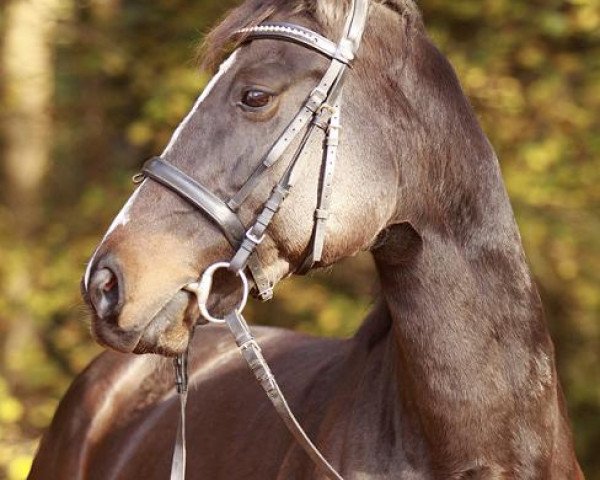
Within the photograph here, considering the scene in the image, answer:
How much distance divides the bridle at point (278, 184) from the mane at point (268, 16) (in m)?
0.03

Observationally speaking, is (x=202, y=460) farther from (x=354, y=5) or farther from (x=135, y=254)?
(x=354, y=5)

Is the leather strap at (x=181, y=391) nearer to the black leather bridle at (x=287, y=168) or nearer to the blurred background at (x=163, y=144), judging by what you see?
the black leather bridle at (x=287, y=168)

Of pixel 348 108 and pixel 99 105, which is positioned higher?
pixel 348 108

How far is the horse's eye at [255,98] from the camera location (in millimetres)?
2822

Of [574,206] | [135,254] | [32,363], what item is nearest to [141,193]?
[135,254]

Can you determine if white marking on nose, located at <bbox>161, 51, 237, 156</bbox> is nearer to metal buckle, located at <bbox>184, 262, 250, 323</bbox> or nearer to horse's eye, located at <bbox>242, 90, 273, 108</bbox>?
horse's eye, located at <bbox>242, 90, 273, 108</bbox>

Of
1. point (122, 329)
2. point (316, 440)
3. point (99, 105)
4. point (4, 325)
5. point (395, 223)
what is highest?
point (395, 223)

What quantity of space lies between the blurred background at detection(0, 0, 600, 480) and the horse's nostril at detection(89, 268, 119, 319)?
4.04 m

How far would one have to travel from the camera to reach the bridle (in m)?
2.78

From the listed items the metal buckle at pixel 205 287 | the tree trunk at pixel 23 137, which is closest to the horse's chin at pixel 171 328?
the metal buckle at pixel 205 287

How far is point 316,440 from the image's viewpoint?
318 cm

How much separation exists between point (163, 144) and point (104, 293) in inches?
218

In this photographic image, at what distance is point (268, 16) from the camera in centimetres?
296

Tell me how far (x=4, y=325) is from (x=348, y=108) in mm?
6567
